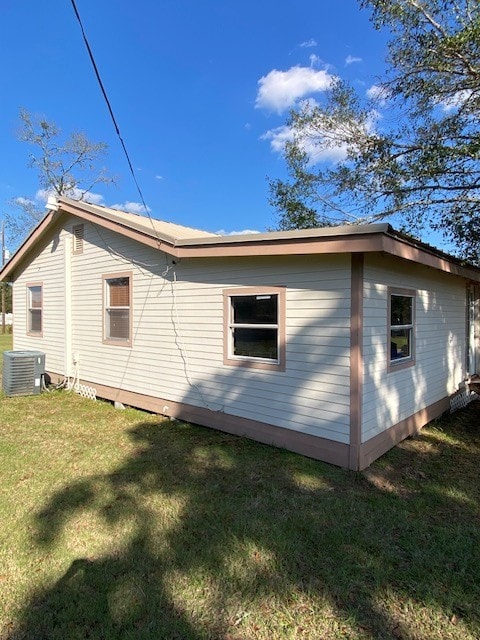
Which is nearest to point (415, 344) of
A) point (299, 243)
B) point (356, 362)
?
point (356, 362)

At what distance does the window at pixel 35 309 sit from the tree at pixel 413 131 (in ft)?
29.0

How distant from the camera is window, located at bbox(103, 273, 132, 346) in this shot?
7492mm

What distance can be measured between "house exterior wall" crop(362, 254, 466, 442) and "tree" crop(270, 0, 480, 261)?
2238 mm

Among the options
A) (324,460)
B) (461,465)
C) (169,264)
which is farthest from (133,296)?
(461,465)

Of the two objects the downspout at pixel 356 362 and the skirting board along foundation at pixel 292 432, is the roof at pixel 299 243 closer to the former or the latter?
the downspout at pixel 356 362

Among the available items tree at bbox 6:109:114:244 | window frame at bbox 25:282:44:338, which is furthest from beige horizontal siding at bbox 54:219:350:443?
tree at bbox 6:109:114:244

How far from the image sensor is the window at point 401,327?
207 inches

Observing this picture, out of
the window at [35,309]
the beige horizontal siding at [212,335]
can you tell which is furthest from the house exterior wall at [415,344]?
the window at [35,309]

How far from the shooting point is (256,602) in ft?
8.16

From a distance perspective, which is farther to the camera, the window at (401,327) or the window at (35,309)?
the window at (35,309)

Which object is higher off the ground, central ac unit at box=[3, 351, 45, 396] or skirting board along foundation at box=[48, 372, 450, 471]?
central ac unit at box=[3, 351, 45, 396]

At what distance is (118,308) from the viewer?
7.69m

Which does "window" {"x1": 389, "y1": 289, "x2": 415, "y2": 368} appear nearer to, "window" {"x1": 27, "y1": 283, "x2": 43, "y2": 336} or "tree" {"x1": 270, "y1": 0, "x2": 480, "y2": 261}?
"tree" {"x1": 270, "y1": 0, "x2": 480, "y2": 261}

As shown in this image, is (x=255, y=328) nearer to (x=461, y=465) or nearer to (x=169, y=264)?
(x=169, y=264)
